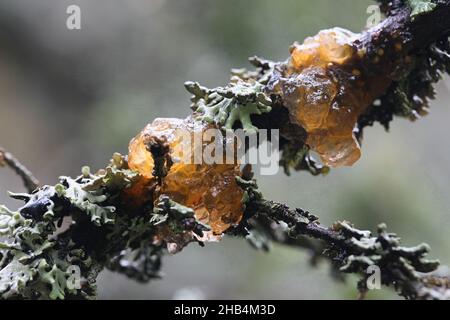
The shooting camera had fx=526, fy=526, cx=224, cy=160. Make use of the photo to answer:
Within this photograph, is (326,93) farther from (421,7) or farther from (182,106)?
(182,106)

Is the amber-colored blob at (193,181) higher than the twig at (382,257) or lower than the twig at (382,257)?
higher

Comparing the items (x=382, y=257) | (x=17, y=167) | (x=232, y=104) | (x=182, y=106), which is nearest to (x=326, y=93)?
(x=232, y=104)

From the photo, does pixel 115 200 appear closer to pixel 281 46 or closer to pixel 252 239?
pixel 252 239

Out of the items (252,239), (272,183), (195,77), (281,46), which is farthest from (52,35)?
(252,239)

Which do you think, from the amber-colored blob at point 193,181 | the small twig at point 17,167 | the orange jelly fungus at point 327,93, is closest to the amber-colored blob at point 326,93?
the orange jelly fungus at point 327,93

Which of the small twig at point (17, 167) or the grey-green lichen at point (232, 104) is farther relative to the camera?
the small twig at point (17, 167)

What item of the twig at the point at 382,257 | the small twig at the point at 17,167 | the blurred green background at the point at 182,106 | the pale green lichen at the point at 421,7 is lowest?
the twig at the point at 382,257

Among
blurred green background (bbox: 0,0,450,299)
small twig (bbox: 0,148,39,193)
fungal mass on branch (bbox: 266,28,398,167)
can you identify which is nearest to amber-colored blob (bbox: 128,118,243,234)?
fungal mass on branch (bbox: 266,28,398,167)

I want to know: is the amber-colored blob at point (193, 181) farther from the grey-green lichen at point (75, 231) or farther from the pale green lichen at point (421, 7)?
the pale green lichen at point (421, 7)
